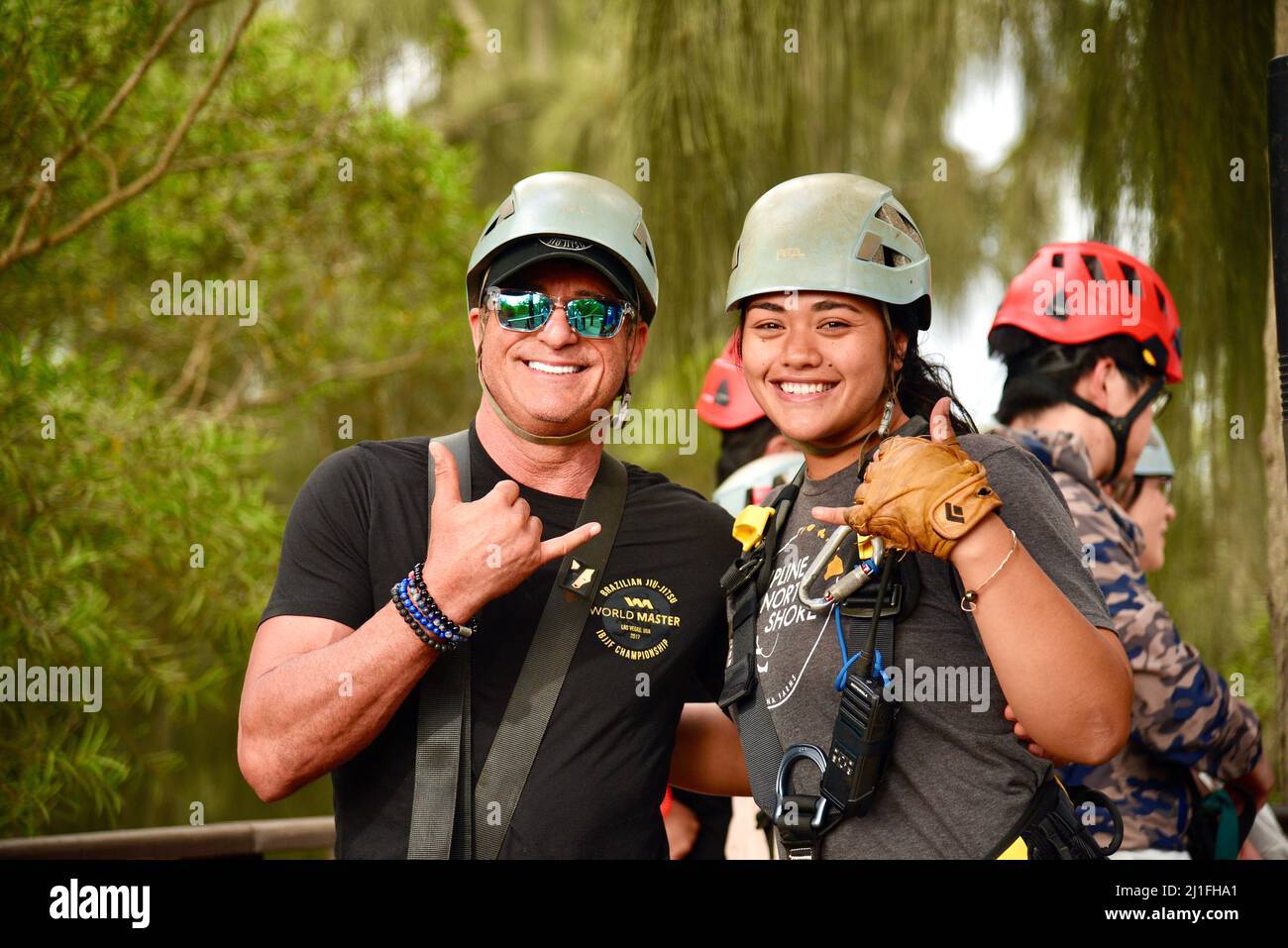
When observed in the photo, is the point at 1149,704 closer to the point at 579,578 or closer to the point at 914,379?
the point at 914,379

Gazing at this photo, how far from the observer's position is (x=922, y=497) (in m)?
1.93

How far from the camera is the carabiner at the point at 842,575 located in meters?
2.13

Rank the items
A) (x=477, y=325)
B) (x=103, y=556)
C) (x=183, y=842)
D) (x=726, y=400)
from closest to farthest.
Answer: (x=477, y=325)
(x=183, y=842)
(x=726, y=400)
(x=103, y=556)

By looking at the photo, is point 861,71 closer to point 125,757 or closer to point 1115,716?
point 1115,716

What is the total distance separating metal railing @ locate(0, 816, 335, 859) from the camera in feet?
10.1

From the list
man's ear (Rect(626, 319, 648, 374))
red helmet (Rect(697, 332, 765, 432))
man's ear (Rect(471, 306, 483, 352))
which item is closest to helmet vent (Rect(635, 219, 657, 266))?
man's ear (Rect(626, 319, 648, 374))

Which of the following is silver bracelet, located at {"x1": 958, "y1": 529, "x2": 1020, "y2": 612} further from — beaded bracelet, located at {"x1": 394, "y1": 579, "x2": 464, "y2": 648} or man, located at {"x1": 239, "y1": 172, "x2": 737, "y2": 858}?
beaded bracelet, located at {"x1": 394, "y1": 579, "x2": 464, "y2": 648}

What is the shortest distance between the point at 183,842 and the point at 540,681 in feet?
5.66

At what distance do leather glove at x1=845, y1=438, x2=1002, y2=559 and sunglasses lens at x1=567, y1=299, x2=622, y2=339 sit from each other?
2.53 feet

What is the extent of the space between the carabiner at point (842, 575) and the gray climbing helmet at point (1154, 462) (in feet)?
7.66

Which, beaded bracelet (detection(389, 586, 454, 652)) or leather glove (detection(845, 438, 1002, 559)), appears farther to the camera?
beaded bracelet (detection(389, 586, 454, 652))

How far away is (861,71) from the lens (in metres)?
4.95

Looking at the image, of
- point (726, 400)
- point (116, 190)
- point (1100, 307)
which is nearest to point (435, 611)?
point (1100, 307)

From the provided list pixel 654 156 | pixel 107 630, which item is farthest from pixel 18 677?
pixel 654 156
